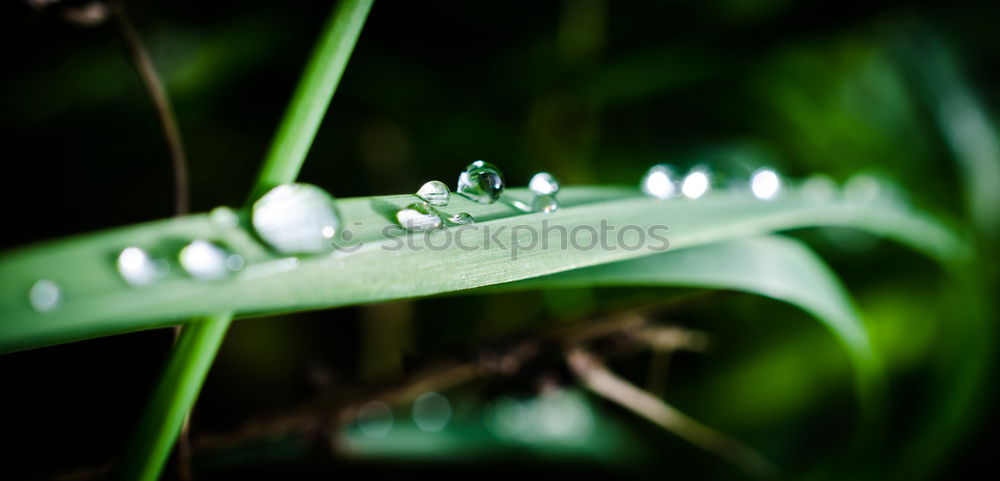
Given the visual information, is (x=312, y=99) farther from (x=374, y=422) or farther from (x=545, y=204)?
(x=374, y=422)

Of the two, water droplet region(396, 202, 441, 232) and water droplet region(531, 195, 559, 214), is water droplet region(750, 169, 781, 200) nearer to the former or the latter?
water droplet region(531, 195, 559, 214)

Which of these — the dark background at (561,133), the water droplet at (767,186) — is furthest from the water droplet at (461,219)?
the dark background at (561,133)

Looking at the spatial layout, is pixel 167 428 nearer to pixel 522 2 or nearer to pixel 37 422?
pixel 37 422

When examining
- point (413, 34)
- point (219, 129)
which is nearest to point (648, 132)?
point (413, 34)

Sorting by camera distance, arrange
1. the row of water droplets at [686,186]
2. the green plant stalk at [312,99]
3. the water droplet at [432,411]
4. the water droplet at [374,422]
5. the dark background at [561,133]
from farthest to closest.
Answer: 1. the dark background at [561,133]
2. the water droplet at [432,411]
3. the water droplet at [374,422]
4. the row of water droplets at [686,186]
5. the green plant stalk at [312,99]

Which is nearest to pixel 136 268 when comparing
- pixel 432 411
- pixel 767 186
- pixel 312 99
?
pixel 312 99

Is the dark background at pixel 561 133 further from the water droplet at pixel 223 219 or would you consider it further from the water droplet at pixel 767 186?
the water droplet at pixel 223 219

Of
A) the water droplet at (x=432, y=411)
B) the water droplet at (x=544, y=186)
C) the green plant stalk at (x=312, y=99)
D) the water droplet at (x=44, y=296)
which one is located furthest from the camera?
the water droplet at (x=432, y=411)
